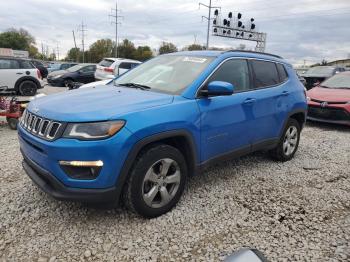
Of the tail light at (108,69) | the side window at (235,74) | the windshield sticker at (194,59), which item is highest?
the windshield sticker at (194,59)

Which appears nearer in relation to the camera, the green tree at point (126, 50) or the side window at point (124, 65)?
the side window at point (124, 65)

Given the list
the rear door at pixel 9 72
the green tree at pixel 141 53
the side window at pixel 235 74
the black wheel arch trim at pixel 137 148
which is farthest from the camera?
the green tree at pixel 141 53

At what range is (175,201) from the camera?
3.56 meters

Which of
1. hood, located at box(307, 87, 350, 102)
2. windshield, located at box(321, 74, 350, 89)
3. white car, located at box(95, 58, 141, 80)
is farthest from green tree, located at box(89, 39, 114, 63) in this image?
hood, located at box(307, 87, 350, 102)

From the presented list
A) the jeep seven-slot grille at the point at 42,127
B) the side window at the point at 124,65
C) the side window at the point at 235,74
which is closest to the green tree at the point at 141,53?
the side window at the point at 124,65

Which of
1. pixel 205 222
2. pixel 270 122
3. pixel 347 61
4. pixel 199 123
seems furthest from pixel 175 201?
pixel 347 61

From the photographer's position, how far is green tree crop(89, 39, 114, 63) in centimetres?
8356

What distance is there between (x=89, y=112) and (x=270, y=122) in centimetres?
271

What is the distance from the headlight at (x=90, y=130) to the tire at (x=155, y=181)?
1.44ft

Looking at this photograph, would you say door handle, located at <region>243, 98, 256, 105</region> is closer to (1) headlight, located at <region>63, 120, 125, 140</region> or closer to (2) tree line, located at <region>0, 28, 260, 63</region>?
(1) headlight, located at <region>63, 120, 125, 140</region>

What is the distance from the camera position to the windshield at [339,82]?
9.12 meters

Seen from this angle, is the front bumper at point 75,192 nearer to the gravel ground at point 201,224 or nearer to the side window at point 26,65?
the gravel ground at point 201,224

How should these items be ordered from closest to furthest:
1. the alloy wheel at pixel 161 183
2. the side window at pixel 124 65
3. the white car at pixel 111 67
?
the alloy wheel at pixel 161 183 < the white car at pixel 111 67 < the side window at pixel 124 65

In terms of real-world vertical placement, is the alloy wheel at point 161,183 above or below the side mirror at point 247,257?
below
